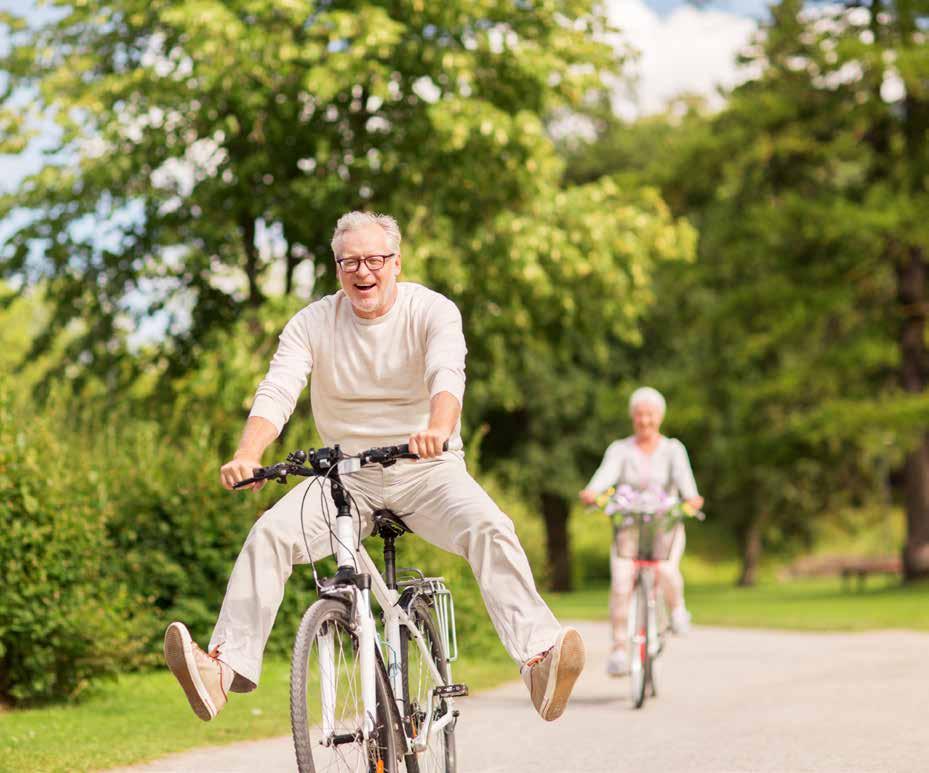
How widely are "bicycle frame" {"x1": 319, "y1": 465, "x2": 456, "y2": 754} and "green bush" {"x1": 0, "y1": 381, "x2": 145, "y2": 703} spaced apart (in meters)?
4.30

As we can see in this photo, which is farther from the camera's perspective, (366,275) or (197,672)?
(366,275)

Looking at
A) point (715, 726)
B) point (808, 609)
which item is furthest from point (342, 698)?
point (808, 609)

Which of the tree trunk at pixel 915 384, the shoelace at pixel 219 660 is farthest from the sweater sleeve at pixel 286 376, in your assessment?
the tree trunk at pixel 915 384

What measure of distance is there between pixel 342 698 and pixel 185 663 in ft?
1.68

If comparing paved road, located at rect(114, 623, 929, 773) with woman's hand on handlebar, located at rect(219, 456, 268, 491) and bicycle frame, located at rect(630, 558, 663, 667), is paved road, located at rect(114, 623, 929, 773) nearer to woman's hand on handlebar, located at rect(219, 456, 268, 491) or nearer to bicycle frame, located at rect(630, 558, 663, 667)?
bicycle frame, located at rect(630, 558, 663, 667)

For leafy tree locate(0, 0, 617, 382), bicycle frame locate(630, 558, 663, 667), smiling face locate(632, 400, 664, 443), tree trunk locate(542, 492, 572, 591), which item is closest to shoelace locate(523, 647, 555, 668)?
bicycle frame locate(630, 558, 663, 667)

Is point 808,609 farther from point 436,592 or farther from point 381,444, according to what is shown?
point 381,444

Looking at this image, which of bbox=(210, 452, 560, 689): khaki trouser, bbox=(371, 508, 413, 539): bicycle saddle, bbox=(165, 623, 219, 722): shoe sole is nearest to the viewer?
bbox=(165, 623, 219, 722): shoe sole

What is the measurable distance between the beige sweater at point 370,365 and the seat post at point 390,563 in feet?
1.45

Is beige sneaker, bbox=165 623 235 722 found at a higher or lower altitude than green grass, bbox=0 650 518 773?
higher

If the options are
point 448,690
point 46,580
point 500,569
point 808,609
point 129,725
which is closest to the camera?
point 500,569

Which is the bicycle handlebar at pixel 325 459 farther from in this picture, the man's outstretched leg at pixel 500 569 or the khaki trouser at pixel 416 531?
the man's outstretched leg at pixel 500 569

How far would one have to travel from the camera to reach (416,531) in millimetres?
5449

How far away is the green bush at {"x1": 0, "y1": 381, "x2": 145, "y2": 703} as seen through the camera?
358 inches
